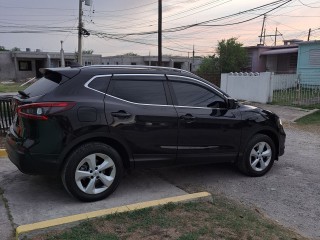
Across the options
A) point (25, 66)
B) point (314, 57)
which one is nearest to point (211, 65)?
point (314, 57)

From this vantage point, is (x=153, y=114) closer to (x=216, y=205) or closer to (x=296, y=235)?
(x=216, y=205)

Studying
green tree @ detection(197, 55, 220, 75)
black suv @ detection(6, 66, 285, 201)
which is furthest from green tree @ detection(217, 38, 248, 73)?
black suv @ detection(6, 66, 285, 201)

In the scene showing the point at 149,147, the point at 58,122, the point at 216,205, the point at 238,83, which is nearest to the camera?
the point at 58,122

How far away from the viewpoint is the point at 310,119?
1245 cm

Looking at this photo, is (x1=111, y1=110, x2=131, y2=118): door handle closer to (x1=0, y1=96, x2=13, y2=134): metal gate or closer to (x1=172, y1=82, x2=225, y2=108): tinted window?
(x1=172, y1=82, x2=225, y2=108): tinted window

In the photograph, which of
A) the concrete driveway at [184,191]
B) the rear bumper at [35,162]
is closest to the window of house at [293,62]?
the concrete driveway at [184,191]

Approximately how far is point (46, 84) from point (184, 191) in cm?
236

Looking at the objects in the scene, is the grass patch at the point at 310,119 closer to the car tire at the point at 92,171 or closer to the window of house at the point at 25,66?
the car tire at the point at 92,171

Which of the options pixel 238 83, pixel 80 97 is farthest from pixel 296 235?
pixel 238 83

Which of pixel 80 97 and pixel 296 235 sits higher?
pixel 80 97

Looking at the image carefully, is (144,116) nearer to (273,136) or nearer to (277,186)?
(277,186)

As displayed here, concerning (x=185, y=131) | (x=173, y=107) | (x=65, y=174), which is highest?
(x=173, y=107)

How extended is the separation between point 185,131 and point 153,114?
563mm

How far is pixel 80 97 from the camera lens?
4.30m
